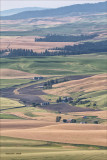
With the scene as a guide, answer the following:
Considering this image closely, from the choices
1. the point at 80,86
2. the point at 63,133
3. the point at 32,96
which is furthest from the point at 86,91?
the point at 63,133

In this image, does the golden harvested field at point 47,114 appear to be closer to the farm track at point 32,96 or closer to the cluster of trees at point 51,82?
the farm track at point 32,96

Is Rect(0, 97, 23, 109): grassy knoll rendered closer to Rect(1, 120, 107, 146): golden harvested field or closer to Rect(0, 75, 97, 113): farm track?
Rect(0, 75, 97, 113): farm track

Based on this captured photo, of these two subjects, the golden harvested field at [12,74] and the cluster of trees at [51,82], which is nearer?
the cluster of trees at [51,82]

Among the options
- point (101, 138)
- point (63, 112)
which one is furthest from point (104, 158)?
point (63, 112)

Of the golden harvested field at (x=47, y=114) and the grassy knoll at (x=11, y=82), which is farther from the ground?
the grassy knoll at (x=11, y=82)

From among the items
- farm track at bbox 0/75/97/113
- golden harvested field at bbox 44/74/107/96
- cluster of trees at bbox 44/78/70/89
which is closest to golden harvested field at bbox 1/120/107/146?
farm track at bbox 0/75/97/113

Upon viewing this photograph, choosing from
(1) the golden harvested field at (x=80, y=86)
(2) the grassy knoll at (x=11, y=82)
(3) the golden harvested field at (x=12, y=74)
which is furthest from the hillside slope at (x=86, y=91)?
(3) the golden harvested field at (x=12, y=74)

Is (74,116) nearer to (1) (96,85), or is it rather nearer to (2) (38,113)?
(2) (38,113)
